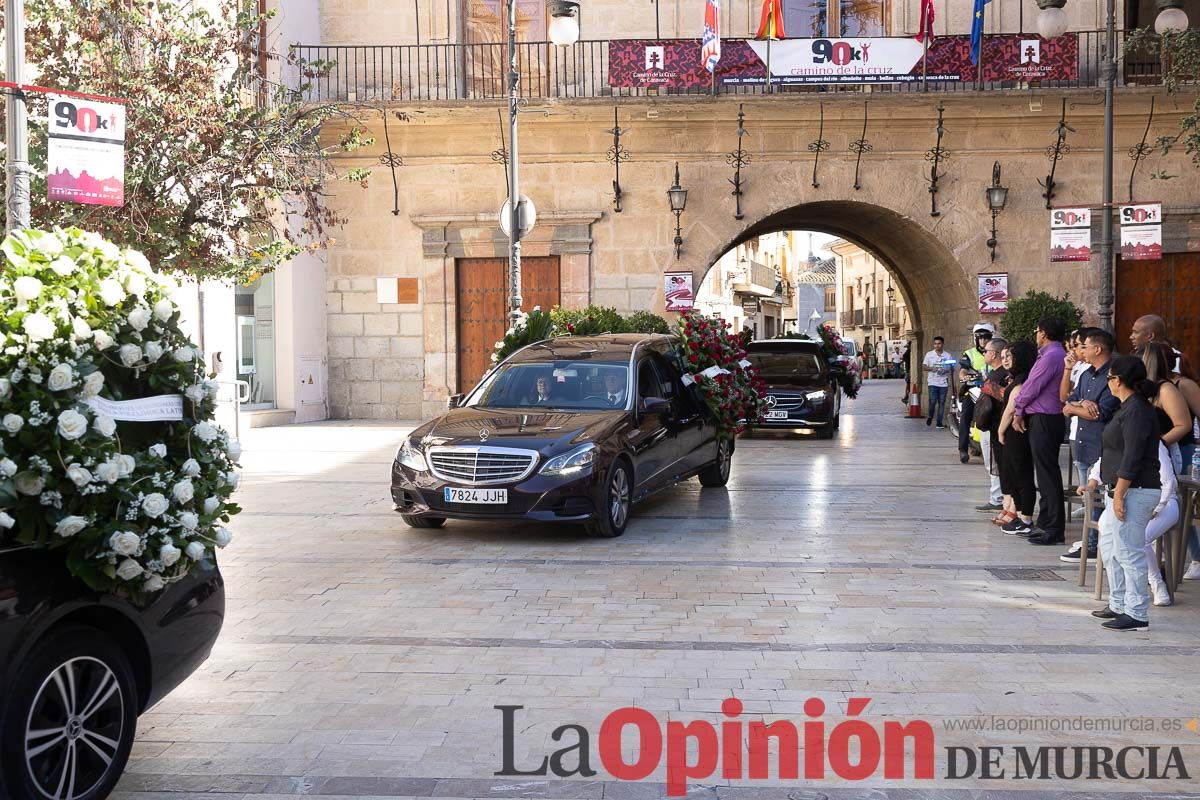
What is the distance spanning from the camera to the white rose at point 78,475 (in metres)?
3.73

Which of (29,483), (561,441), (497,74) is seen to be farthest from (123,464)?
(497,74)

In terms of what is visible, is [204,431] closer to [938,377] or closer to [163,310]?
[163,310]

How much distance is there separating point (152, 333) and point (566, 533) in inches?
235

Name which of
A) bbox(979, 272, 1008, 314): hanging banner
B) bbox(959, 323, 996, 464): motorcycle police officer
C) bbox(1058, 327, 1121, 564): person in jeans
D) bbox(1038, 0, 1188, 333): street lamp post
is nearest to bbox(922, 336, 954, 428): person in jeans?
bbox(979, 272, 1008, 314): hanging banner

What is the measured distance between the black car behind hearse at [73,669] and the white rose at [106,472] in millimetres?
287

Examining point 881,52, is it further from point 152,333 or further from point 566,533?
point 152,333

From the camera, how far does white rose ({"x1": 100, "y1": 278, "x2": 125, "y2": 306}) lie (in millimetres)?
4082

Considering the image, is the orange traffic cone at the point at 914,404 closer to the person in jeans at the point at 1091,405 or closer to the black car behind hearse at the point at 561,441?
the black car behind hearse at the point at 561,441

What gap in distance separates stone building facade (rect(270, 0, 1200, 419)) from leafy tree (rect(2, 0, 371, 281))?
9554 mm

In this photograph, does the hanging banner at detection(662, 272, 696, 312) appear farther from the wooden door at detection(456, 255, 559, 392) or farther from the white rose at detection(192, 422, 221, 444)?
the white rose at detection(192, 422, 221, 444)

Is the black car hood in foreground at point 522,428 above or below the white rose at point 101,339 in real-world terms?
below

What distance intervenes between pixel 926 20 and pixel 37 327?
766 inches

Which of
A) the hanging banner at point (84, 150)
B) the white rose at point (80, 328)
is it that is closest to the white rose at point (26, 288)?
the white rose at point (80, 328)

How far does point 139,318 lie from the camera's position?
161 inches
